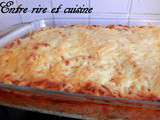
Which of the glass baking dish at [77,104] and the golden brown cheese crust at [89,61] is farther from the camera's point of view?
the golden brown cheese crust at [89,61]

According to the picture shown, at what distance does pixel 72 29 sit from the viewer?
1.33 m

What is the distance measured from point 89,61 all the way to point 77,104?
0.82 feet

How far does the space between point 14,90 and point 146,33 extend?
0.74 meters

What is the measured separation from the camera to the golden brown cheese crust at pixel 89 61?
3.04 feet

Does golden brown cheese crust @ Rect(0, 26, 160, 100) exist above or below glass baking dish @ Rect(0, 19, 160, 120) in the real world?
above

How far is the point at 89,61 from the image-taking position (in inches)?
41.6

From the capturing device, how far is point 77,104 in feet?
2.85

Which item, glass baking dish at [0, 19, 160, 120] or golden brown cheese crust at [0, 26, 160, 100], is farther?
golden brown cheese crust at [0, 26, 160, 100]

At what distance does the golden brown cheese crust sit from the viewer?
0.93 meters

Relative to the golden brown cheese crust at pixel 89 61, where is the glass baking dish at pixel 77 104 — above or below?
below

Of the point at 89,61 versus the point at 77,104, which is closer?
the point at 77,104

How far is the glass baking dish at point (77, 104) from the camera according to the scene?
810 millimetres

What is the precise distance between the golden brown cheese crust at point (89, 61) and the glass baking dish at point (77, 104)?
0.06 meters

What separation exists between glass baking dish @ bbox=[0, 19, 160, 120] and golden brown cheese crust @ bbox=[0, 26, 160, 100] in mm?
56
